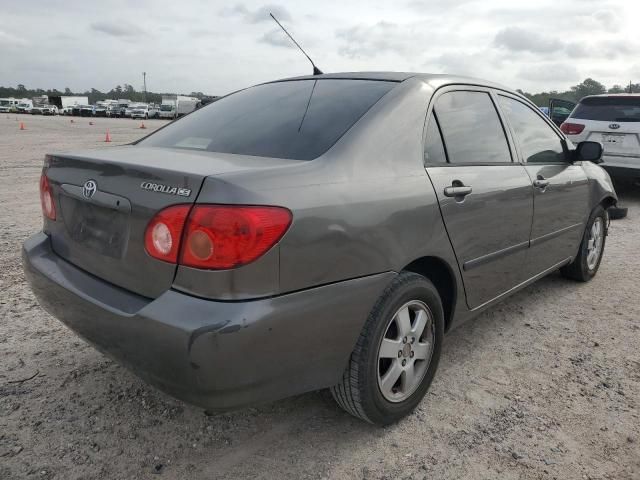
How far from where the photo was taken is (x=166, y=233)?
72.1 inches

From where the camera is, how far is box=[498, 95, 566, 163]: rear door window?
3379mm

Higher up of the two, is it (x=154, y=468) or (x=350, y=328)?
(x=350, y=328)

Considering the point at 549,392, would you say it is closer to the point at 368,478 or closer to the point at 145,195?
the point at 368,478

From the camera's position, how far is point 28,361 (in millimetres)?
2887

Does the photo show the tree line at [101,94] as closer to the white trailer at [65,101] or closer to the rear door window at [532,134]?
the white trailer at [65,101]

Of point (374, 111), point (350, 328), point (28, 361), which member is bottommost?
point (28, 361)

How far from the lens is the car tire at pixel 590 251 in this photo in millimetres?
4348

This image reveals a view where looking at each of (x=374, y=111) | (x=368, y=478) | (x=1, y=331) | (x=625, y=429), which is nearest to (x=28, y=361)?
(x=1, y=331)

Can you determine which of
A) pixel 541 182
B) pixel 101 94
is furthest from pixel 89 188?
pixel 101 94

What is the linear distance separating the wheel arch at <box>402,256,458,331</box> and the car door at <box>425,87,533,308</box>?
0.27 ft

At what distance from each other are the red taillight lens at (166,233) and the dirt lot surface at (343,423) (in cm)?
92

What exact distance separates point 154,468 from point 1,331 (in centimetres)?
172

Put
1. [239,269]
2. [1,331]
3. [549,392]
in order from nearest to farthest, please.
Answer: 1. [239,269]
2. [549,392]
3. [1,331]

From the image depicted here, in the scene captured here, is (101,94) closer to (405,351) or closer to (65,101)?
(65,101)
